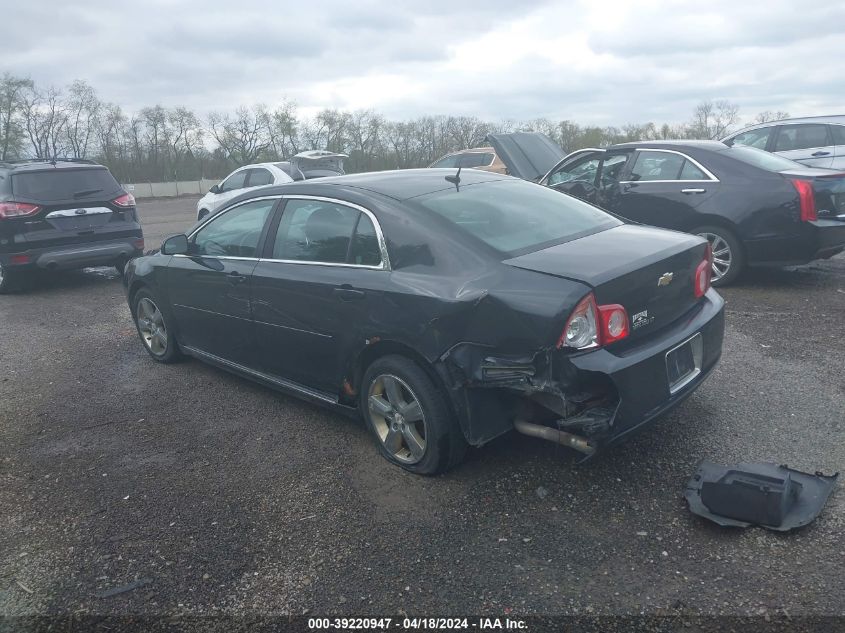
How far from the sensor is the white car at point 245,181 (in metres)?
13.6

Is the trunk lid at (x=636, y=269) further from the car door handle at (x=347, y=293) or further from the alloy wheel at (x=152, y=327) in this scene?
the alloy wheel at (x=152, y=327)

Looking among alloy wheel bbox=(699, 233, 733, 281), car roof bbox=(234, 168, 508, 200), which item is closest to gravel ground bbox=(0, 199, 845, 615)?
car roof bbox=(234, 168, 508, 200)

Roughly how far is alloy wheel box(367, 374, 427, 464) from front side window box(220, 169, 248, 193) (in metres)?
11.2

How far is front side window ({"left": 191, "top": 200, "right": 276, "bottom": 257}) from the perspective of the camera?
4.79 meters

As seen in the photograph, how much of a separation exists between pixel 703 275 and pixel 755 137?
9.79m

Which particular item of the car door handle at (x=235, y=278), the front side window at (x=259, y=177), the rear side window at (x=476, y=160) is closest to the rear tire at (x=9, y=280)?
the front side window at (x=259, y=177)

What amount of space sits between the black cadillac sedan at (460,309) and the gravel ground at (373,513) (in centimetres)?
35

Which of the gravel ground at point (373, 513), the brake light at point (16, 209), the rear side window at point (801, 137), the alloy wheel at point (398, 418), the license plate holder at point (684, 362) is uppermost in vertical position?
the rear side window at point (801, 137)

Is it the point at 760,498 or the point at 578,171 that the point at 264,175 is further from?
the point at 760,498

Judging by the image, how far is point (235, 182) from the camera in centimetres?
1432

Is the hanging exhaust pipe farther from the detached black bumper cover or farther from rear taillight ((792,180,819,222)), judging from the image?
rear taillight ((792,180,819,222))

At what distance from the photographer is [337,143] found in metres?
49.5

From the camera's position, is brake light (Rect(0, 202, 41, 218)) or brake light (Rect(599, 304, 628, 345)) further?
brake light (Rect(0, 202, 41, 218))

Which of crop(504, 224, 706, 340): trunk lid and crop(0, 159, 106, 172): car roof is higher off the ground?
crop(0, 159, 106, 172): car roof
